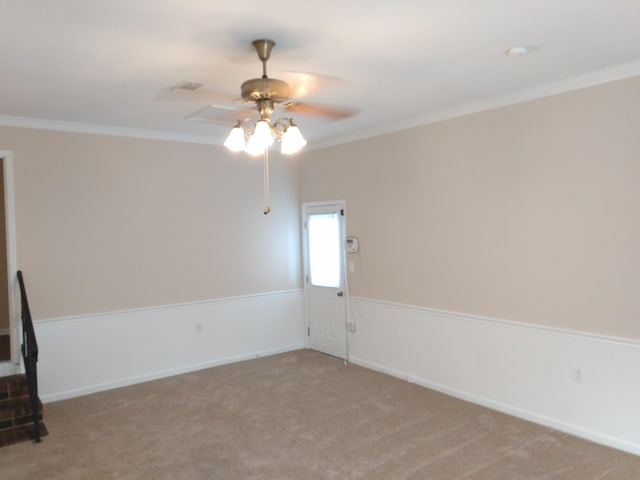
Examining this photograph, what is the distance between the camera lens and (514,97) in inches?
154

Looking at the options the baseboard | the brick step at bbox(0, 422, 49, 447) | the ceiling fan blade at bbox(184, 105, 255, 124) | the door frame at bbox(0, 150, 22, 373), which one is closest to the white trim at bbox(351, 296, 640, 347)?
the baseboard

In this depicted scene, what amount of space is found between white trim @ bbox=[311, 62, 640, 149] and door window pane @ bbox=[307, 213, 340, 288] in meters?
1.12

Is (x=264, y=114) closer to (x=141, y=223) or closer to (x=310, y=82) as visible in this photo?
(x=310, y=82)

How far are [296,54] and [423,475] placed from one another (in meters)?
2.83

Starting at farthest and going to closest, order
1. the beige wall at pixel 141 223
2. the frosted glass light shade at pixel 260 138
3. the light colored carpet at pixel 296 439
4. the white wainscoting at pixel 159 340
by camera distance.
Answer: the white wainscoting at pixel 159 340, the beige wall at pixel 141 223, the light colored carpet at pixel 296 439, the frosted glass light shade at pixel 260 138

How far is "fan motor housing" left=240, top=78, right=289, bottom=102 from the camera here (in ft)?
8.85

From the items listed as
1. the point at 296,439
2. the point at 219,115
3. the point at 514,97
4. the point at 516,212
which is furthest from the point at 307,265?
the point at 514,97

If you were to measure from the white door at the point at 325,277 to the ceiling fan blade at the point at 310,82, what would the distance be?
2100 millimetres

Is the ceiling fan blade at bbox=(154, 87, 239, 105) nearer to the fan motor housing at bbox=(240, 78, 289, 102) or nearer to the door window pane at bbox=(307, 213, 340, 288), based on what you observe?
the fan motor housing at bbox=(240, 78, 289, 102)

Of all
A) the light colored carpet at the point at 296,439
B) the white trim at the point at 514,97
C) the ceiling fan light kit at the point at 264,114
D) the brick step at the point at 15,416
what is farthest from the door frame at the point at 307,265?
the brick step at the point at 15,416

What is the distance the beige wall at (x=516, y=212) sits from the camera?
338 centimetres

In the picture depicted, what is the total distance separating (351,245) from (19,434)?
364cm

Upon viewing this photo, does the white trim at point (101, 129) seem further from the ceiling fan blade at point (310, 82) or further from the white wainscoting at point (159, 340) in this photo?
the ceiling fan blade at point (310, 82)

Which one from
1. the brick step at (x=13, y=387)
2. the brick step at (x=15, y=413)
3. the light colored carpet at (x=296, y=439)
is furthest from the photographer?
the brick step at (x=13, y=387)
